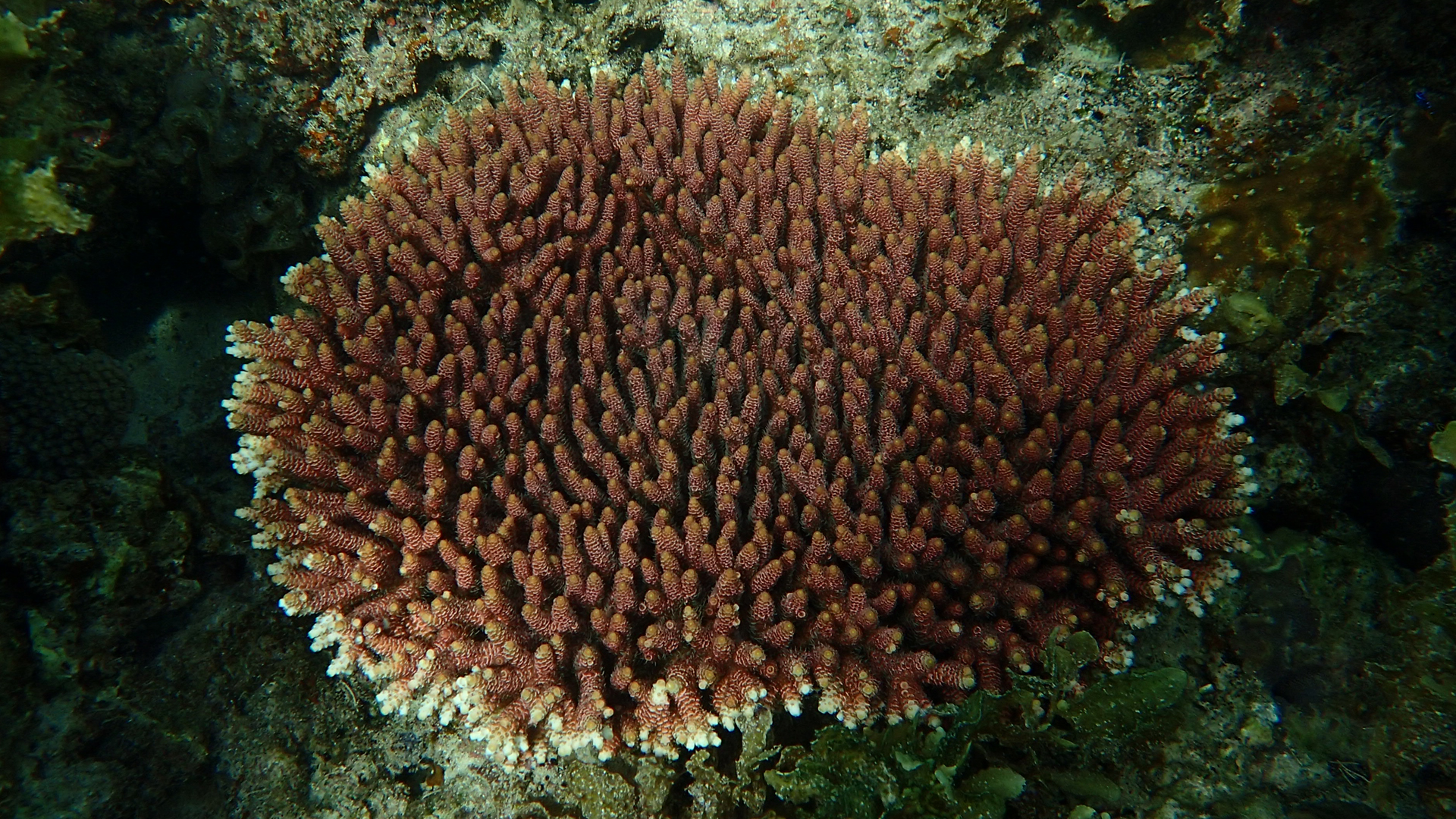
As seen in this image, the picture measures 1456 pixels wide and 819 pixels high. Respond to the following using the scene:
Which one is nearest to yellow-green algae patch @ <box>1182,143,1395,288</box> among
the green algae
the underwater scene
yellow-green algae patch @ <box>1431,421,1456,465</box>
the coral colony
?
the underwater scene

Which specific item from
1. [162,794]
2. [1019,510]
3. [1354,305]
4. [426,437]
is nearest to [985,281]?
[1019,510]

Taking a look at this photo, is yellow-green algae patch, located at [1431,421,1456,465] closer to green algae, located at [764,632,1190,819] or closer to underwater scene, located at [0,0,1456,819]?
underwater scene, located at [0,0,1456,819]

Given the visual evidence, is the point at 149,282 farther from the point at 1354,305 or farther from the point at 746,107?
the point at 1354,305

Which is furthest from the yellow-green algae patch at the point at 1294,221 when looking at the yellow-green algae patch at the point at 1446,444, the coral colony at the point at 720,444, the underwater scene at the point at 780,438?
the yellow-green algae patch at the point at 1446,444

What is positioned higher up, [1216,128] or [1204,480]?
[1216,128]

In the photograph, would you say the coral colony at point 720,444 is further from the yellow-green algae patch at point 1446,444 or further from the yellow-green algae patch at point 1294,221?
the yellow-green algae patch at point 1446,444

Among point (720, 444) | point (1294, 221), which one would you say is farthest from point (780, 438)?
point (1294, 221)
